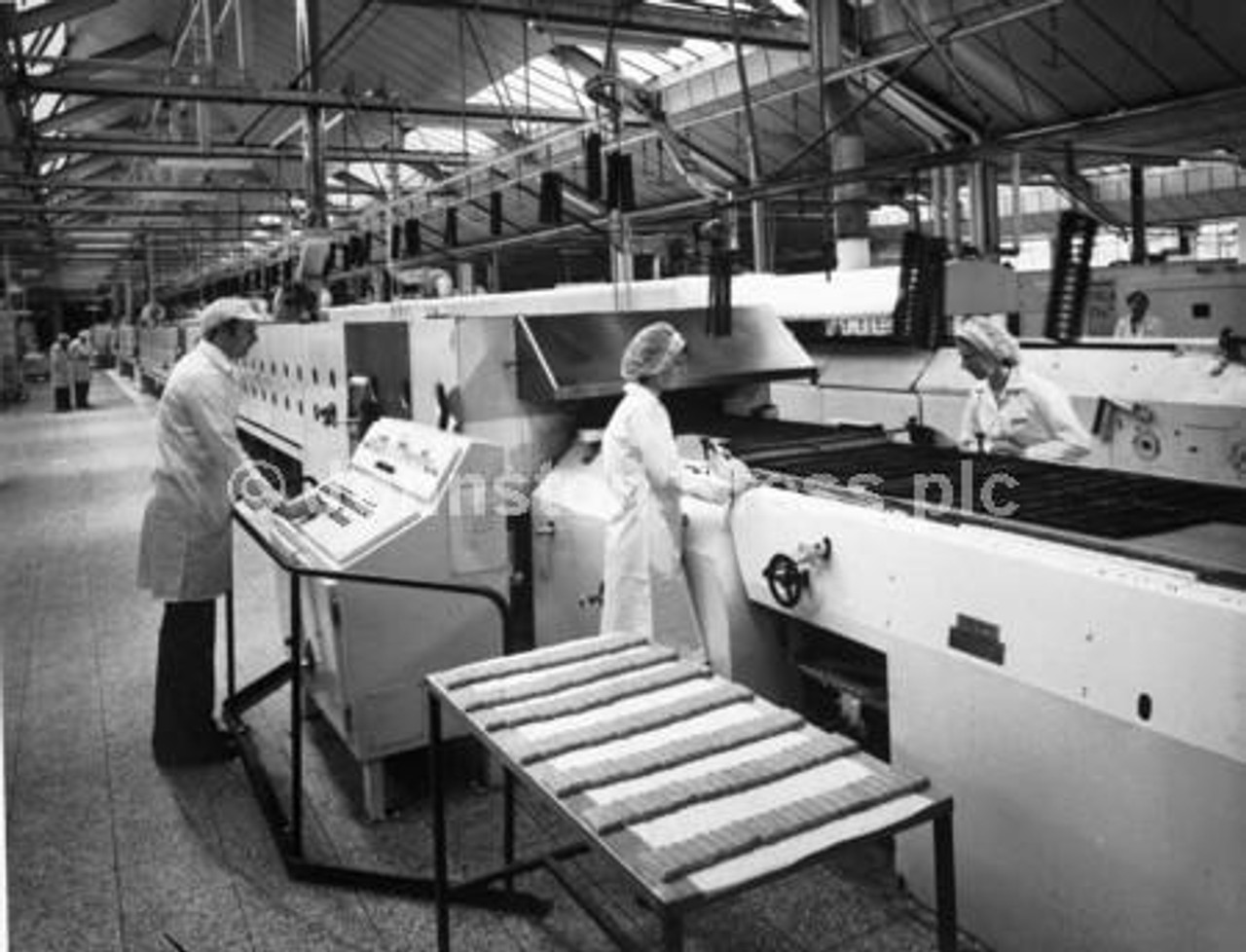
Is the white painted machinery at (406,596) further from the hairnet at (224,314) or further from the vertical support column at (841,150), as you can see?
the vertical support column at (841,150)

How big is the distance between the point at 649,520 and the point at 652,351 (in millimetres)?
466

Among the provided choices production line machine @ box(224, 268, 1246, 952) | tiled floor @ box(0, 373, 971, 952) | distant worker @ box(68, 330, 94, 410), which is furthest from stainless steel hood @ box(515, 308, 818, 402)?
distant worker @ box(68, 330, 94, 410)

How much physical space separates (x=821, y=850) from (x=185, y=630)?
2.43 metres

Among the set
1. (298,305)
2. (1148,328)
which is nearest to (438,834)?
(298,305)

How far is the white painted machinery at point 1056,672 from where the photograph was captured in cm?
160

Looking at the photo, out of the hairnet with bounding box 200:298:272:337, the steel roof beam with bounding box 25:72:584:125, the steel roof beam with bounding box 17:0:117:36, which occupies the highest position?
the steel roof beam with bounding box 17:0:117:36

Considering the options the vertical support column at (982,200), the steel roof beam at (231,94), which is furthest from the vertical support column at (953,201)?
the steel roof beam at (231,94)

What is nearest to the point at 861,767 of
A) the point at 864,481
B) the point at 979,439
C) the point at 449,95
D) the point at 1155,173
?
the point at 864,481

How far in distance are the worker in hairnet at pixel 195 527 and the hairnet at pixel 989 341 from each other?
224 centimetres

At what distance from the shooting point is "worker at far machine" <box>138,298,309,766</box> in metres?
3.16

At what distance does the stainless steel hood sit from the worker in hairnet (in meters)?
0.87

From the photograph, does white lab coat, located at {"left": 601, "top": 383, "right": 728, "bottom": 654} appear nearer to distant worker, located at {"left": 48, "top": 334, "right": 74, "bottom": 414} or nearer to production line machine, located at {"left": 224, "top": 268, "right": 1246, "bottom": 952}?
production line machine, located at {"left": 224, "top": 268, "right": 1246, "bottom": 952}

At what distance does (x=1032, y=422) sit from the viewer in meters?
3.53

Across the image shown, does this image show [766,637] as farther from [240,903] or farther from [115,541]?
[115,541]
